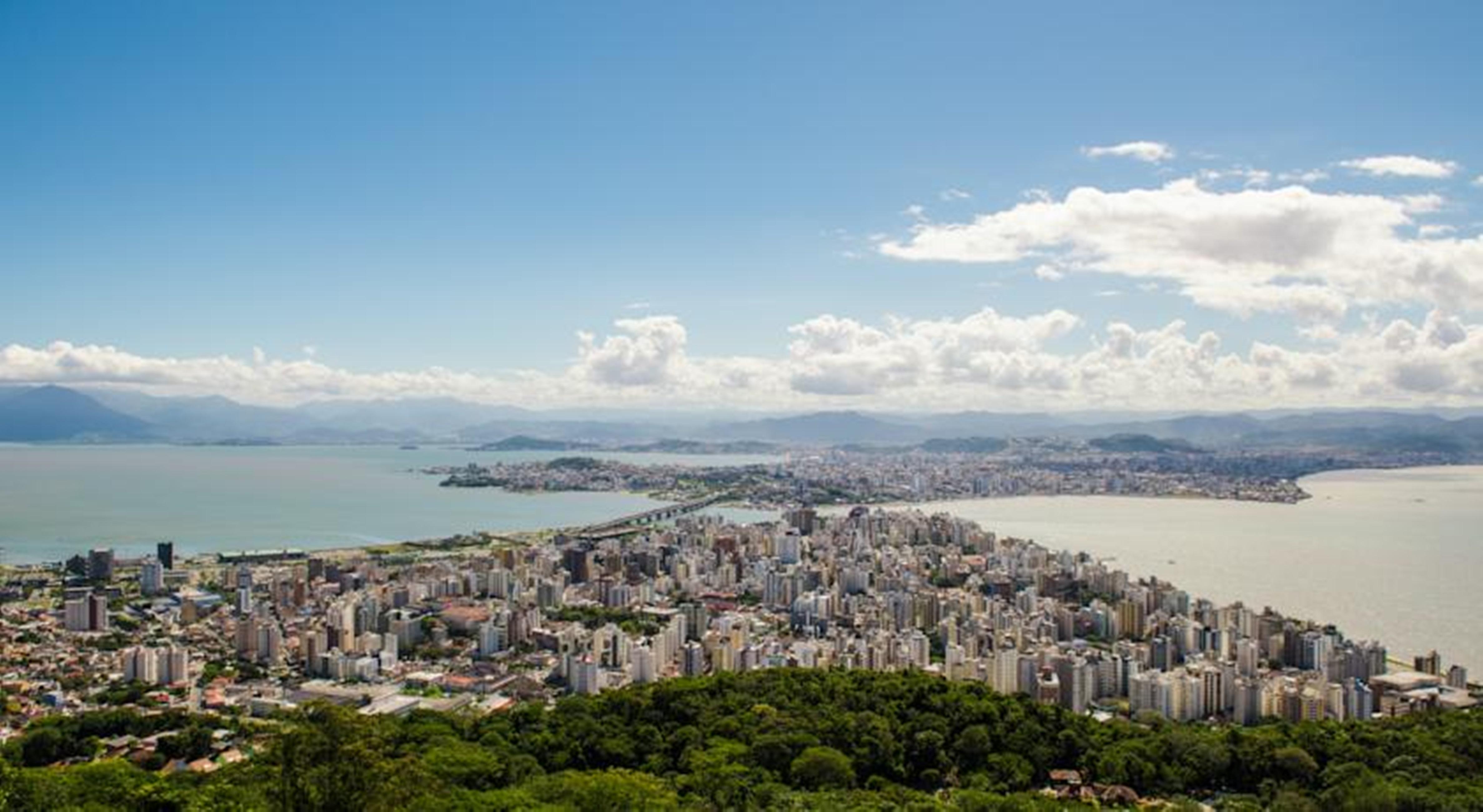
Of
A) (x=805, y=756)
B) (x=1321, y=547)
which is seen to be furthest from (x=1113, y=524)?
(x=805, y=756)

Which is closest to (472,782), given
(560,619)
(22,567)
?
(560,619)

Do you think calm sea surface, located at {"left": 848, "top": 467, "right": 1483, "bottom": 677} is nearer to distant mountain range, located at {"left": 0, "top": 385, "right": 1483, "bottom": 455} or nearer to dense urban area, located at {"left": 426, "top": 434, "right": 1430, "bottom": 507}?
dense urban area, located at {"left": 426, "top": 434, "right": 1430, "bottom": 507}

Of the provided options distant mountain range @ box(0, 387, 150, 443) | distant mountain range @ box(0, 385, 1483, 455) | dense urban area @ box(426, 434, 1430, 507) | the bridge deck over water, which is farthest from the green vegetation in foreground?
distant mountain range @ box(0, 387, 150, 443)

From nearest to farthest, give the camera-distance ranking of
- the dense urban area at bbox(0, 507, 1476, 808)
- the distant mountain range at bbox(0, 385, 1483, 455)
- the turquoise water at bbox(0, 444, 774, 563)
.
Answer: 1. the dense urban area at bbox(0, 507, 1476, 808)
2. the turquoise water at bbox(0, 444, 774, 563)
3. the distant mountain range at bbox(0, 385, 1483, 455)

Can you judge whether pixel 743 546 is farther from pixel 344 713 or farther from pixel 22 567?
pixel 344 713

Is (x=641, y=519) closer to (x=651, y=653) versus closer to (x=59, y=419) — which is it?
(x=651, y=653)

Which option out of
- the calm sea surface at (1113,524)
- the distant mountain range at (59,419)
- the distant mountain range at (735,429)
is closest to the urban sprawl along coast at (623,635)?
the calm sea surface at (1113,524)
